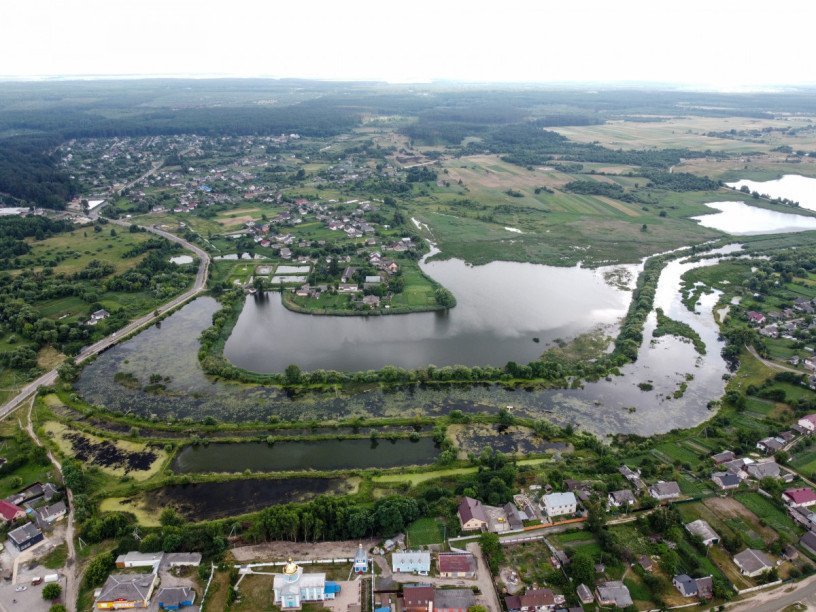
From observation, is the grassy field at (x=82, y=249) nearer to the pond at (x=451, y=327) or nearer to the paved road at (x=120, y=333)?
the paved road at (x=120, y=333)

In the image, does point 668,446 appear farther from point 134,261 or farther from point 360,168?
point 360,168

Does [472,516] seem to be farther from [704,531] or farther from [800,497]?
[800,497]

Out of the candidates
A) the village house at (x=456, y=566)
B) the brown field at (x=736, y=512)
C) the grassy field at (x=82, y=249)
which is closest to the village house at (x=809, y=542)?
the brown field at (x=736, y=512)

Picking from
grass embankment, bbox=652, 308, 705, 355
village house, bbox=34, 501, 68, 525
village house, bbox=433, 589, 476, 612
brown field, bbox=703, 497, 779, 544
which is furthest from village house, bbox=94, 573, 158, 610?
grass embankment, bbox=652, 308, 705, 355

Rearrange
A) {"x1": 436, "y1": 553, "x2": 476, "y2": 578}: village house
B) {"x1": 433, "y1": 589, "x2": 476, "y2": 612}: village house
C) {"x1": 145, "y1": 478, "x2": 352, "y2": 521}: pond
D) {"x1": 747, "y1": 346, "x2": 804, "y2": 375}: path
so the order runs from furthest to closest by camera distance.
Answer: {"x1": 747, "y1": 346, "x2": 804, "y2": 375}: path → {"x1": 145, "y1": 478, "x2": 352, "y2": 521}: pond → {"x1": 436, "y1": 553, "x2": 476, "y2": 578}: village house → {"x1": 433, "y1": 589, "x2": 476, "y2": 612}: village house

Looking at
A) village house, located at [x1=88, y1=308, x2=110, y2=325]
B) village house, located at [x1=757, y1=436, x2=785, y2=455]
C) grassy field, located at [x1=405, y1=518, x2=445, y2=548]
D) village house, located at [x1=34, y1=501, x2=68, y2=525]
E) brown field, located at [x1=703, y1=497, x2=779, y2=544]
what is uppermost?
village house, located at [x1=757, y1=436, x2=785, y2=455]

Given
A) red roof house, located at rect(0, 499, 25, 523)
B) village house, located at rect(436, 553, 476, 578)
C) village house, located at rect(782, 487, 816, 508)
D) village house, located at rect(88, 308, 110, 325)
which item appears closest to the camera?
village house, located at rect(436, 553, 476, 578)

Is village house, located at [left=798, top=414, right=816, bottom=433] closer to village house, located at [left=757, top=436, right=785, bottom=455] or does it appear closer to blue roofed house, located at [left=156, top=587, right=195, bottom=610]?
village house, located at [left=757, top=436, right=785, bottom=455]
